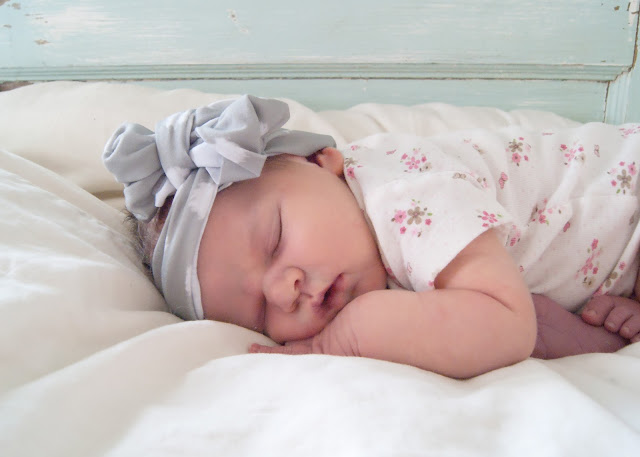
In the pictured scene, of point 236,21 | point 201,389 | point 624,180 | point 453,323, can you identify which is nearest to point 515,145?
point 624,180

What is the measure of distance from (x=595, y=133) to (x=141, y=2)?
1.20 m

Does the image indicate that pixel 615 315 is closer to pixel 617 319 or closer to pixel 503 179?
pixel 617 319

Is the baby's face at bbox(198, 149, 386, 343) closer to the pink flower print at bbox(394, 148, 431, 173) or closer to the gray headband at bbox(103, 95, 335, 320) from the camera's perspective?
the gray headband at bbox(103, 95, 335, 320)

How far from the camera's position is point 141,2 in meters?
1.44

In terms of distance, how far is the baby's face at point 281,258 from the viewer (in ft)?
2.44

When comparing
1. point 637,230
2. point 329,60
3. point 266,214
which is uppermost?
point 329,60

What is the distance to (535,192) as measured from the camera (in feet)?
3.04

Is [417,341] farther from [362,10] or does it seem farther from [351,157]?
[362,10]

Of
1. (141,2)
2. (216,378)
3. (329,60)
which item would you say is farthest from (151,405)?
(141,2)

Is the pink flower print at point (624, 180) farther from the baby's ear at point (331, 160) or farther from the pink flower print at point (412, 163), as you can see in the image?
the baby's ear at point (331, 160)

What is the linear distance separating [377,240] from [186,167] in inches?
12.2

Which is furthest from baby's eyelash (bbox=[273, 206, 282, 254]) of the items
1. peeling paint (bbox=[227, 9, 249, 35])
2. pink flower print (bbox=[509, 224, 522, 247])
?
peeling paint (bbox=[227, 9, 249, 35])

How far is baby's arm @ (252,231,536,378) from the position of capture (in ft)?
2.03

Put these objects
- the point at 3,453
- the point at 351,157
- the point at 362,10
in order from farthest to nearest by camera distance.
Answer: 1. the point at 362,10
2. the point at 351,157
3. the point at 3,453
